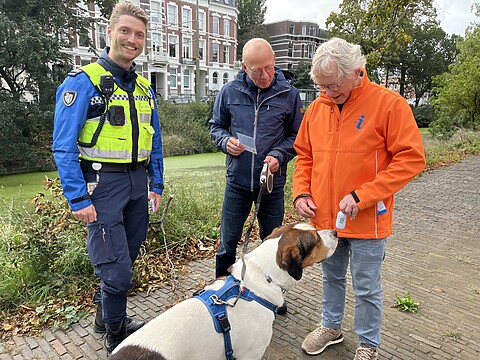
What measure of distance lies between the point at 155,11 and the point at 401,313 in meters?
47.4

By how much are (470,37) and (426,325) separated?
2528cm

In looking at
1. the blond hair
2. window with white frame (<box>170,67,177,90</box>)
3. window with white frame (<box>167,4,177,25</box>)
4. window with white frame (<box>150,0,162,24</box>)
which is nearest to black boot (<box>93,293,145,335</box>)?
the blond hair

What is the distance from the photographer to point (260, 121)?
3.26 m

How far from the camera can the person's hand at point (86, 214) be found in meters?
2.54

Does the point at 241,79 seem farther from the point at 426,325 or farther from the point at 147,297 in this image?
the point at 426,325

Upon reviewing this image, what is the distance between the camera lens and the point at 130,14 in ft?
8.84

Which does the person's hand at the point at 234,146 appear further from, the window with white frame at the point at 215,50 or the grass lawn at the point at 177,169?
the window with white frame at the point at 215,50

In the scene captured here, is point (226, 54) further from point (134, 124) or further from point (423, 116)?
point (134, 124)

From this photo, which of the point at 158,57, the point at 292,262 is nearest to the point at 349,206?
the point at 292,262

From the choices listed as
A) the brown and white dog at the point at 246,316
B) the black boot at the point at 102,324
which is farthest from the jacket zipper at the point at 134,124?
the black boot at the point at 102,324

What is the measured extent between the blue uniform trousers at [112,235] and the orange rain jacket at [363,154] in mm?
1458

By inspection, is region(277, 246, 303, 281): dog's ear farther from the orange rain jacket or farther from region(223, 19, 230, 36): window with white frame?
region(223, 19, 230, 36): window with white frame

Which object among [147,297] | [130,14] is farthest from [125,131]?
[147,297]

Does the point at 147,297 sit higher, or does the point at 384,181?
the point at 384,181
